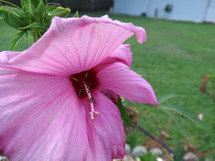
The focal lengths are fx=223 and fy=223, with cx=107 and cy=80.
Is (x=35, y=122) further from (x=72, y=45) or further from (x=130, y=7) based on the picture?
(x=130, y=7)

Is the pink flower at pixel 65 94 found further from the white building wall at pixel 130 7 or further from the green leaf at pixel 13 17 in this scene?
the white building wall at pixel 130 7

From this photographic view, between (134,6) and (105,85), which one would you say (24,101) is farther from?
(134,6)

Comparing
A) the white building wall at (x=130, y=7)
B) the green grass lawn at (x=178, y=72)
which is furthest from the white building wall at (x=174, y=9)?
the green grass lawn at (x=178, y=72)

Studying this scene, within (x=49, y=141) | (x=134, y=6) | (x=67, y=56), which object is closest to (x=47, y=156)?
(x=49, y=141)

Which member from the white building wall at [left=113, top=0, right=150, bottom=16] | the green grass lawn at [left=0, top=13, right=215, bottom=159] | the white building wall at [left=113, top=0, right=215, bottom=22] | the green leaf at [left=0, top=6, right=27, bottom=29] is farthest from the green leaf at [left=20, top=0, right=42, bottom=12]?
the white building wall at [left=113, top=0, right=150, bottom=16]

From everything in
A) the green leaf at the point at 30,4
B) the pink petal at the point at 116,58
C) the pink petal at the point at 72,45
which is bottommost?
the pink petal at the point at 116,58

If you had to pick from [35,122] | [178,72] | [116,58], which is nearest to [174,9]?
[178,72]

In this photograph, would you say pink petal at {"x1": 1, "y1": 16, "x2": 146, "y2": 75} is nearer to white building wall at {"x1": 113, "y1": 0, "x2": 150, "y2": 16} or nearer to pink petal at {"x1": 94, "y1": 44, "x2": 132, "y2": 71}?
pink petal at {"x1": 94, "y1": 44, "x2": 132, "y2": 71}
